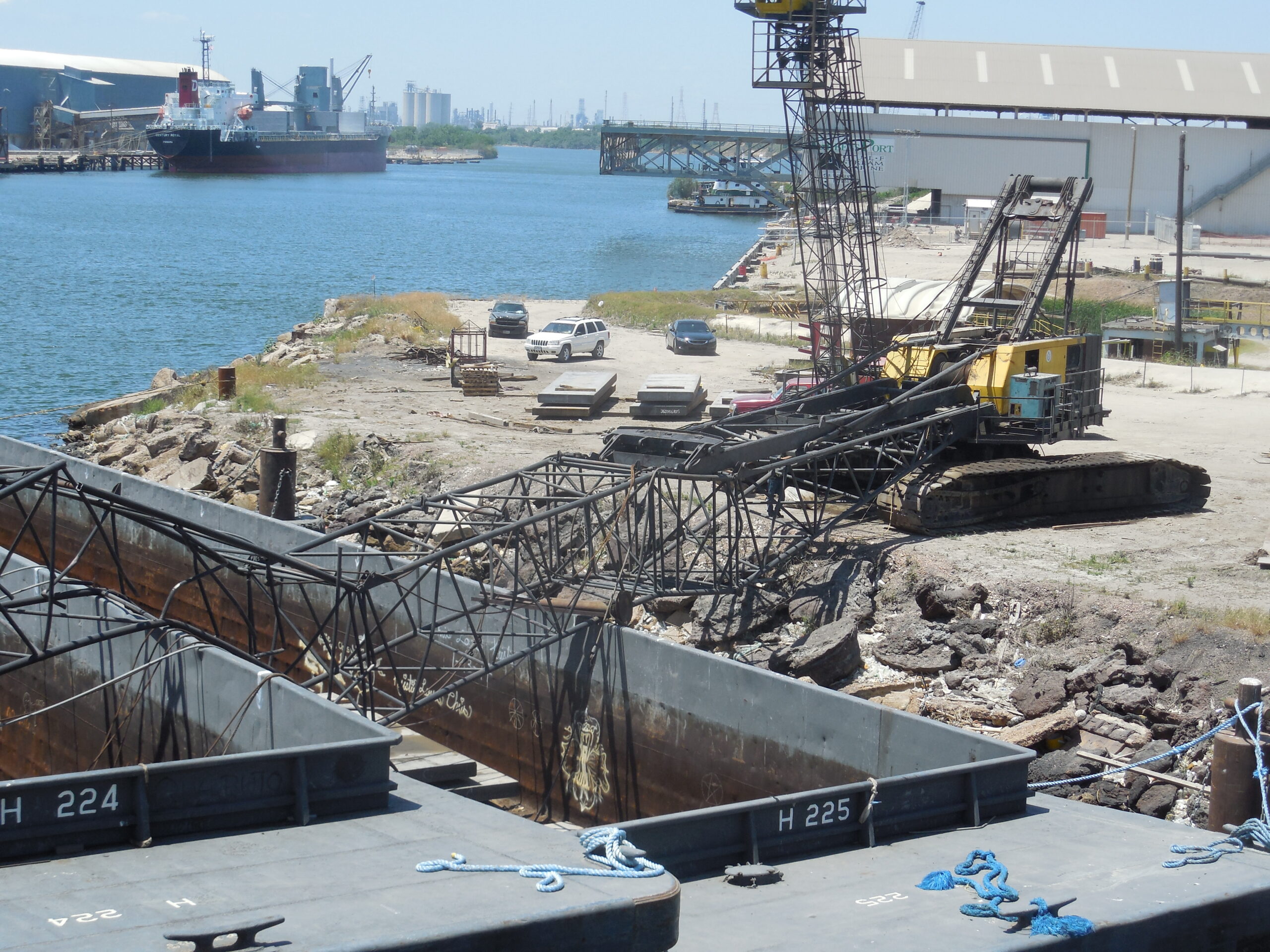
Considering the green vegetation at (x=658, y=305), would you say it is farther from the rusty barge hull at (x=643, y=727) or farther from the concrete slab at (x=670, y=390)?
the rusty barge hull at (x=643, y=727)

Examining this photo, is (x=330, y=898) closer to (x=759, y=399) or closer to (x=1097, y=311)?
(x=759, y=399)

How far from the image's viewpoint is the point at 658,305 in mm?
59219

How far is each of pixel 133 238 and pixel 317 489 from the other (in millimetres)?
95384

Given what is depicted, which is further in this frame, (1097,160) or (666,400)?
(1097,160)

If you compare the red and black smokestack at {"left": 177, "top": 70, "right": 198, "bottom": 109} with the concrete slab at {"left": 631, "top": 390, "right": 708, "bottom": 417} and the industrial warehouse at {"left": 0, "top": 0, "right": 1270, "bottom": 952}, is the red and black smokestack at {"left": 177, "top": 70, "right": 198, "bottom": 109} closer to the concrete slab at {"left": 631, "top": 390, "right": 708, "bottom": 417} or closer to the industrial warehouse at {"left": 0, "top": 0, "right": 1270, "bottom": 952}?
the industrial warehouse at {"left": 0, "top": 0, "right": 1270, "bottom": 952}

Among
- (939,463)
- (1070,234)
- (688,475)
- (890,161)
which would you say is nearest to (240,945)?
(688,475)

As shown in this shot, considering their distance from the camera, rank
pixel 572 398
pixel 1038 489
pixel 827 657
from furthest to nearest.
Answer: pixel 572 398 → pixel 1038 489 → pixel 827 657

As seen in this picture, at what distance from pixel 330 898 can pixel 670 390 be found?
25.4 m

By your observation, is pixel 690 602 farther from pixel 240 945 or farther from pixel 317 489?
pixel 240 945

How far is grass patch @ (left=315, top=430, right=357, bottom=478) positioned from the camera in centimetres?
3027

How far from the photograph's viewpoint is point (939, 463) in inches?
976

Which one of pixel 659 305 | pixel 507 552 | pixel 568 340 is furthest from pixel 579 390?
pixel 659 305

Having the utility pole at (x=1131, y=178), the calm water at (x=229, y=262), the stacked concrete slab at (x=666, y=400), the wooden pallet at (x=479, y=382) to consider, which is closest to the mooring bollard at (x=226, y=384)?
the wooden pallet at (x=479, y=382)

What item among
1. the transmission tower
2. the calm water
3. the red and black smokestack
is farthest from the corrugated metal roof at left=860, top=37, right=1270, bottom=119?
the red and black smokestack
